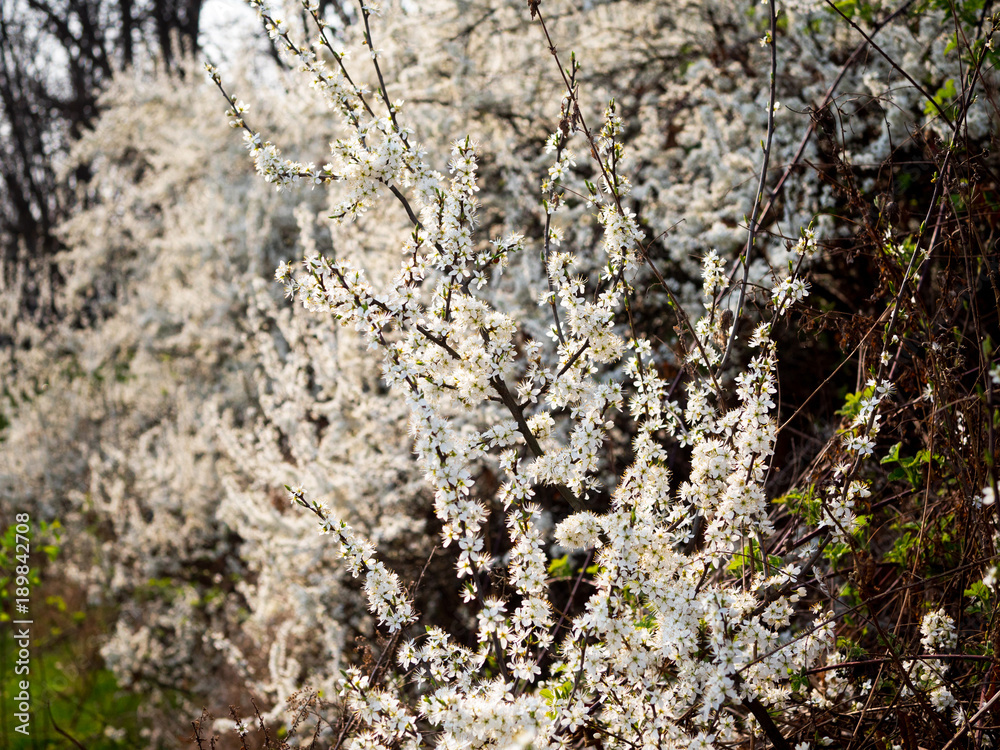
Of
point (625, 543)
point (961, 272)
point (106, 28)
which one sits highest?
point (106, 28)

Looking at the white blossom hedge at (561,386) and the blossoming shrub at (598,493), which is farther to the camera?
the white blossom hedge at (561,386)

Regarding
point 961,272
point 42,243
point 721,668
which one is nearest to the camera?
point 721,668

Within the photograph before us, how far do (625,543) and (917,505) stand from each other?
1357mm

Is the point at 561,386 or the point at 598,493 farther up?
the point at 561,386

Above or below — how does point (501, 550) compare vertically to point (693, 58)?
below

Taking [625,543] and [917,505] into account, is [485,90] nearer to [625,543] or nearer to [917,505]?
[917,505]

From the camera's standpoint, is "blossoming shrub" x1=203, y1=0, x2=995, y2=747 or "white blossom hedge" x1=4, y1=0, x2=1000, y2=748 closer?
"blossoming shrub" x1=203, y1=0, x2=995, y2=747

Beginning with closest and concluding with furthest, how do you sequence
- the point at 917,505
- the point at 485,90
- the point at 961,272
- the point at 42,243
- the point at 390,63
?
the point at 917,505 < the point at 961,272 < the point at 485,90 < the point at 390,63 < the point at 42,243

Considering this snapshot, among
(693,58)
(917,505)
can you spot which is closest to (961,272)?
(917,505)

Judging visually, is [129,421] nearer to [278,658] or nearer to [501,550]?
[278,658]

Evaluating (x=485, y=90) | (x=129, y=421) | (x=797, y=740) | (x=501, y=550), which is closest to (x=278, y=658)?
(x=501, y=550)

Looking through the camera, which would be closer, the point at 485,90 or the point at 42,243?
the point at 485,90

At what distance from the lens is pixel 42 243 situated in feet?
48.2

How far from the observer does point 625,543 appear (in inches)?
62.6
